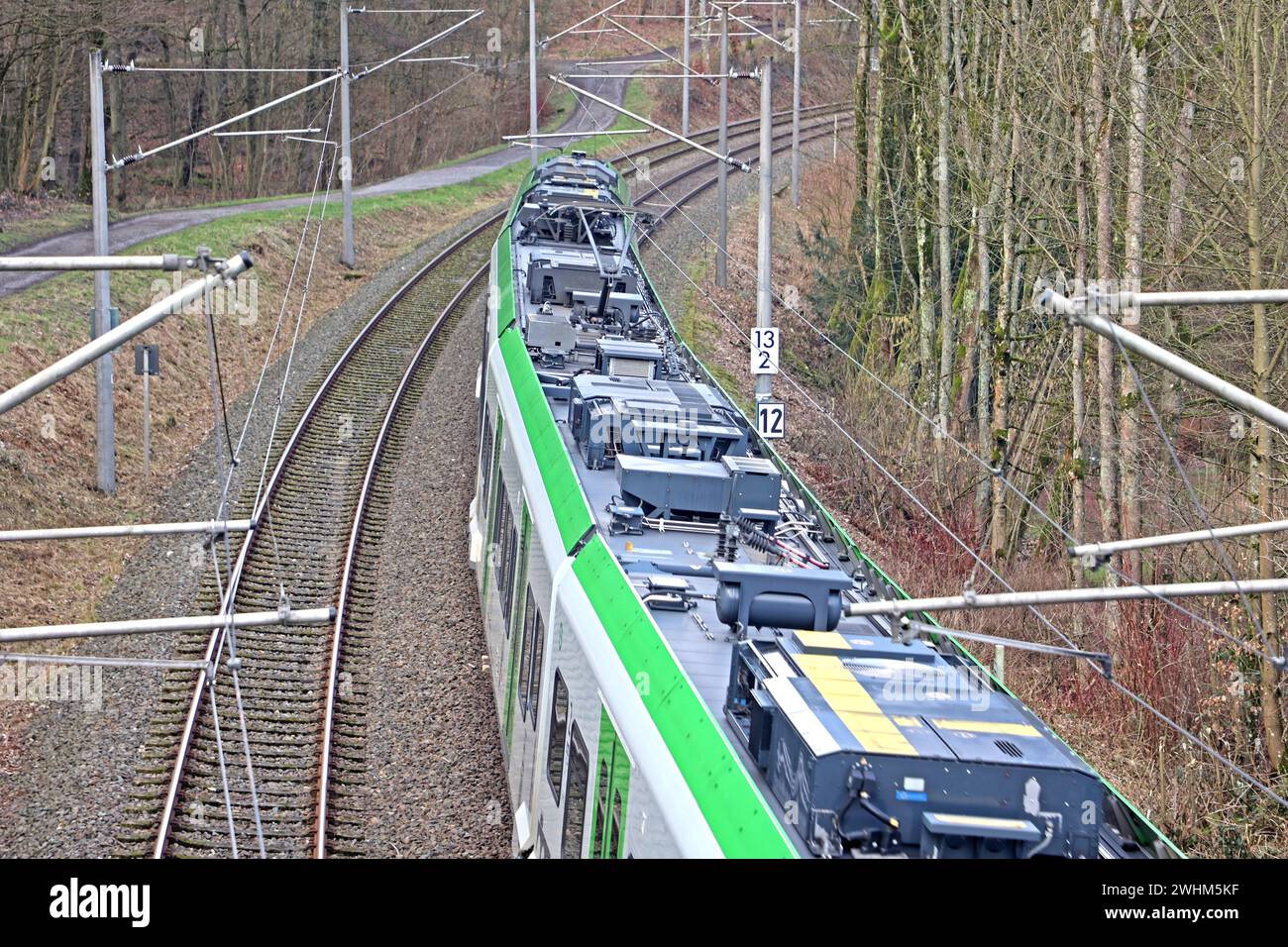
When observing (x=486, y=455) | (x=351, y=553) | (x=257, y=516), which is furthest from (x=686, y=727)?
(x=351, y=553)

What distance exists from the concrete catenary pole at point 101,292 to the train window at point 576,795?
11.4 meters

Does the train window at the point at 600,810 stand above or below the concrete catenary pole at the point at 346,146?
below

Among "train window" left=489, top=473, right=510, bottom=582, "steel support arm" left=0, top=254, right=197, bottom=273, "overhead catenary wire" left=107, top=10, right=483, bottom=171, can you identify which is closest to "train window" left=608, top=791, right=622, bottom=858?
"steel support arm" left=0, top=254, right=197, bottom=273

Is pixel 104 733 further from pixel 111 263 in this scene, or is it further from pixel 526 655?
pixel 111 263

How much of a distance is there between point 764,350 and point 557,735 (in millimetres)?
8719

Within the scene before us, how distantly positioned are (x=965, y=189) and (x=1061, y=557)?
8.57 meters

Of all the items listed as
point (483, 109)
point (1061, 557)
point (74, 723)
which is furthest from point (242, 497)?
point (483, 109)

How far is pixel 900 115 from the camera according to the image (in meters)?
29.4

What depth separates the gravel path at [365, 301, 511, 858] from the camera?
14.1 metres

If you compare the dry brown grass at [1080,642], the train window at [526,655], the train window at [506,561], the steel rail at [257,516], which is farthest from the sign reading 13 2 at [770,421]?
the steel rail at [257,516]

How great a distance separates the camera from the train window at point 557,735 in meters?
11.3

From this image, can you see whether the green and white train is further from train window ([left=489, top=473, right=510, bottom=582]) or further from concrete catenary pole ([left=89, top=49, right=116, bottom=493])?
concrete catenary pole ([left=89, top=49, right=116, bottom=493])

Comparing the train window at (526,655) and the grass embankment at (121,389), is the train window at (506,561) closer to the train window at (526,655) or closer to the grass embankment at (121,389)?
the train window at (526,655)

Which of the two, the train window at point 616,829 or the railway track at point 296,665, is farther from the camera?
the railway track at point 296,665
